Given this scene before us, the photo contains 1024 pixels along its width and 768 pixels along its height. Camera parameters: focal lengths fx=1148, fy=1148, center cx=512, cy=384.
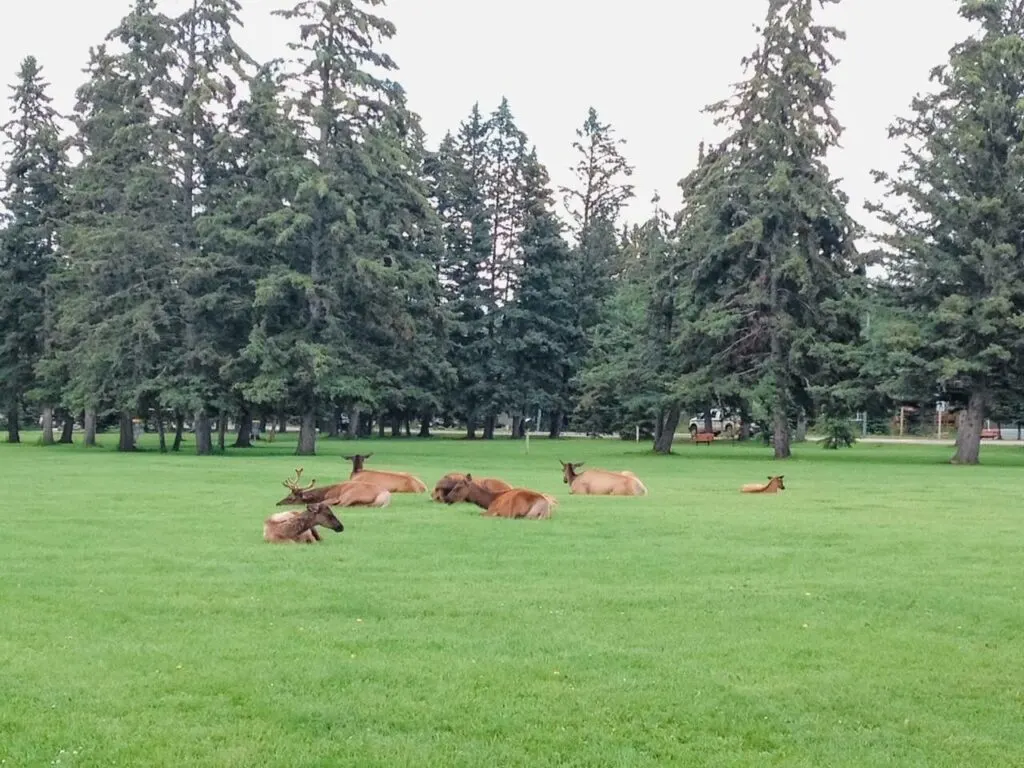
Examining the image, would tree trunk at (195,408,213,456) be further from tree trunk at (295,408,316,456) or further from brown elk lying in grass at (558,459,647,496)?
brown elk lying in grass at (558,459,647,496)

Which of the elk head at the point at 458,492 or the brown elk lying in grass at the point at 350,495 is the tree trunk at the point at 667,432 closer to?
the elk head at the point at 458,492

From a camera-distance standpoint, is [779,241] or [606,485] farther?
[779,241]

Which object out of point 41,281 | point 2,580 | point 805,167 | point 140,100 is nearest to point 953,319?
point 805,167

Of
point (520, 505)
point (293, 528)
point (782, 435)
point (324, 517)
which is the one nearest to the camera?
point (293, 528)

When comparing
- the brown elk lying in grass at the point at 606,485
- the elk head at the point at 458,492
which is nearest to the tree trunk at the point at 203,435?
the brown elk lying in grass at the point at 606,485

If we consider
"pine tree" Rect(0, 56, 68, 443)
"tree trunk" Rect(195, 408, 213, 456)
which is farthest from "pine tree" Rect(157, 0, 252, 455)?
"pine tree" Rect(0, 56, 68, 443)

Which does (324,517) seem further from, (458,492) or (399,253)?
(399,253)

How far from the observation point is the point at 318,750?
5.49m

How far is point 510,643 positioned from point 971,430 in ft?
106

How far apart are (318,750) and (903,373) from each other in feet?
110

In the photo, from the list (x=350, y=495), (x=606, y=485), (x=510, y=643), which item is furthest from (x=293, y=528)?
(x=606, y=485)

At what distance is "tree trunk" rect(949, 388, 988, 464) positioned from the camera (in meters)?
36.1

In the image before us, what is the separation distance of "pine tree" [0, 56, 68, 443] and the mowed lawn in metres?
36.3

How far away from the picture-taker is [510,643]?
754 centimetres
